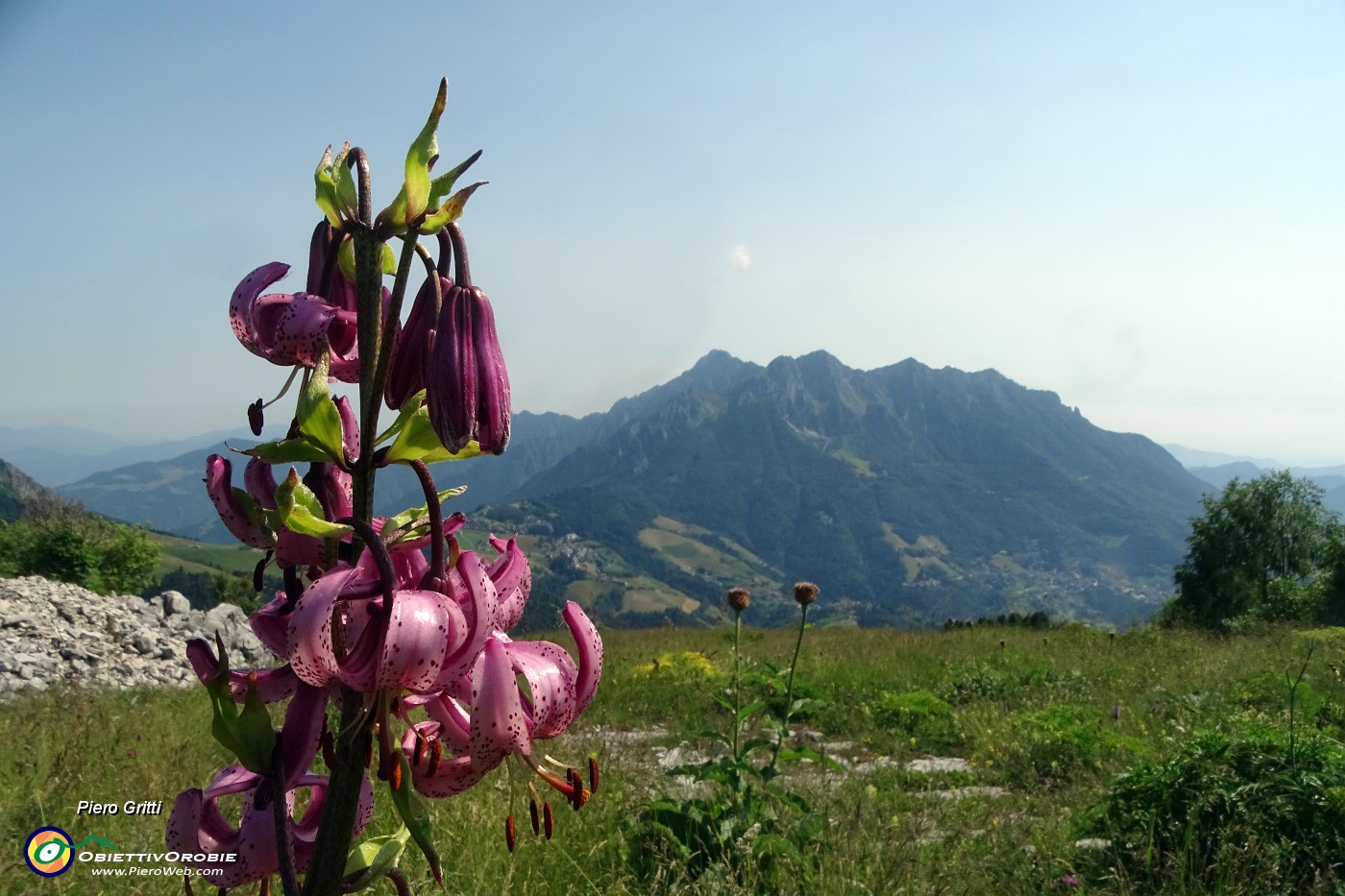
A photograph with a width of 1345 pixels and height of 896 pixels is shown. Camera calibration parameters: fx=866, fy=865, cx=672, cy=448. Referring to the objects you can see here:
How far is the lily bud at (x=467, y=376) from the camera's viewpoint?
0.78 metres

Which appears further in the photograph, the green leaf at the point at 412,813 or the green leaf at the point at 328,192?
the green leaf at the point at 328,192

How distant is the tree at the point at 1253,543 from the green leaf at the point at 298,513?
34.5 metres

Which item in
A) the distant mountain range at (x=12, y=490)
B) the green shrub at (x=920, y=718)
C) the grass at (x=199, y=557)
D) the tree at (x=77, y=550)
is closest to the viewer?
the green shrub at (x=920, y=718)

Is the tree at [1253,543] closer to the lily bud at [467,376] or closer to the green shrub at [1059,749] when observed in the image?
the green shrub at [1059,749]

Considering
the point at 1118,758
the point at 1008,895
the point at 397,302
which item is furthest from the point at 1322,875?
the point at 397,302

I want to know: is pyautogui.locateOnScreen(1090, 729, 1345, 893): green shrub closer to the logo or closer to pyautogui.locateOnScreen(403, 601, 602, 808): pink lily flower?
pyautogui.locateOnScreen(403, 601, 602, 808): pink lily flower

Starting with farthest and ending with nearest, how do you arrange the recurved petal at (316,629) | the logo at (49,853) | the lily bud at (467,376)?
the logo at (49,853), the lily bud at (467,376), the recurved petal at (316,629)

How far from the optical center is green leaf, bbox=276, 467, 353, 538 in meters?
0.71

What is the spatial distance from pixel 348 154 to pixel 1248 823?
3054 mm

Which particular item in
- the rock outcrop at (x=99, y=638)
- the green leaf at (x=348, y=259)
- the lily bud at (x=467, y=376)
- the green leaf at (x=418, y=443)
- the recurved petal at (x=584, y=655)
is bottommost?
the rock outcrop at (x=99, y=638)

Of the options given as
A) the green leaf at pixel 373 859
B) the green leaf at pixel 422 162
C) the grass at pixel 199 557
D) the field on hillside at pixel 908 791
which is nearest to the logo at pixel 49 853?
the field on hillside at pixel 908 791

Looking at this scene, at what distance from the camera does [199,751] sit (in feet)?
14.0

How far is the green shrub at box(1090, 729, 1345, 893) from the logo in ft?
9.49

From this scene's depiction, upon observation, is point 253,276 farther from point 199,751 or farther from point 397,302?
point 199,751
